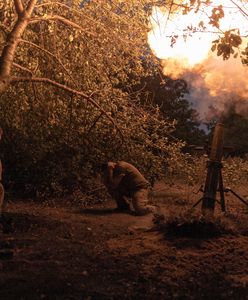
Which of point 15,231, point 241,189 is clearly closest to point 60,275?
point 15,231

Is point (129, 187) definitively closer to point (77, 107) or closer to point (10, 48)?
point (77, 107)

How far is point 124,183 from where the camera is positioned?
9.71m

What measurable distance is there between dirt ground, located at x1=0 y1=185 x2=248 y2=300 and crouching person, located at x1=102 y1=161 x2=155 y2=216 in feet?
4.53

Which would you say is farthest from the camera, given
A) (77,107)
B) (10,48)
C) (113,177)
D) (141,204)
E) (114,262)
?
(77,107)

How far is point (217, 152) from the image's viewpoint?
8180 mm

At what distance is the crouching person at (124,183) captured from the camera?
9.47 m

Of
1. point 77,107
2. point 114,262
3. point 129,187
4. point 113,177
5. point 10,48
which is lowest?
point 114,262

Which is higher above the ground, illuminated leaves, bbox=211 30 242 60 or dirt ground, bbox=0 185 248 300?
illuminated leaves, bbox=211 30 242 60

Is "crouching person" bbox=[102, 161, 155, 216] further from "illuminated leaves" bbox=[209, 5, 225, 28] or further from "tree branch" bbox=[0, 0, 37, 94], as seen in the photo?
"illuminated leaves" bbox=[209, 5, 225, 28]

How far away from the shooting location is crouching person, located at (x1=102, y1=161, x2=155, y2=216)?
31.1ft

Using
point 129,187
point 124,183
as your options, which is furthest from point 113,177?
point 129,187

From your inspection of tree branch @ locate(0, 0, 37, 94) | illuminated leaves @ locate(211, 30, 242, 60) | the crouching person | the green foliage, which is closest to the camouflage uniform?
the crouching person

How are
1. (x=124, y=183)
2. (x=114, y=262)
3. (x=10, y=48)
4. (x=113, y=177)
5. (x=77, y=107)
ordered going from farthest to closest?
(x=77, y=107) < (x=124, y=183) < (x=113, y=177) < (x=10, y=48) < (x=114, y=262)

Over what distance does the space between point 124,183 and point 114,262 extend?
4310 mm
